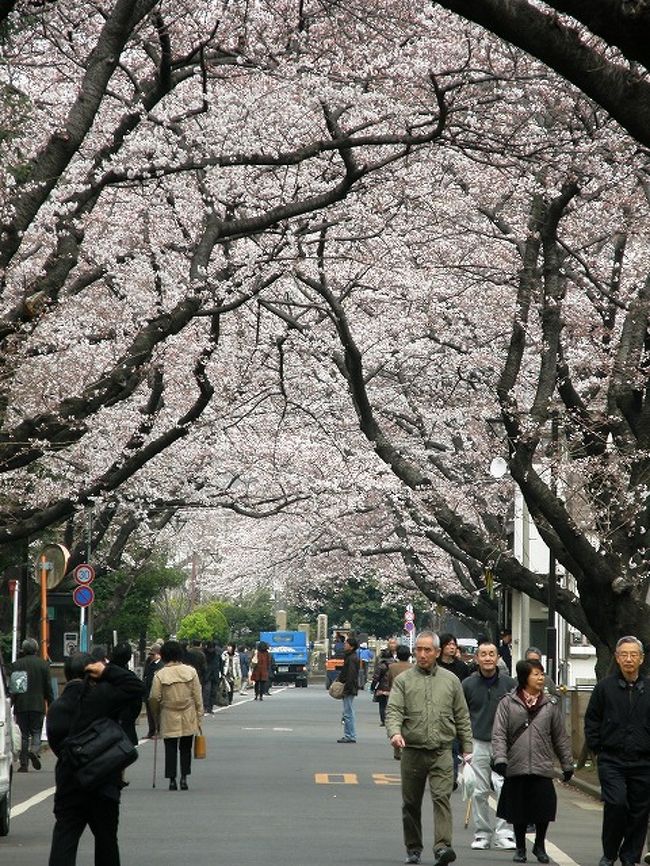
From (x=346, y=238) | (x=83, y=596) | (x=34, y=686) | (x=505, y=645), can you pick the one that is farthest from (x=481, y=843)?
(x=83, y=596)

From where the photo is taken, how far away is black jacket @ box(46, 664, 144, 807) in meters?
9.96

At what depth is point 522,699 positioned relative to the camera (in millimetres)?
13031

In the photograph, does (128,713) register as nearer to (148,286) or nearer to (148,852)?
(148,852)

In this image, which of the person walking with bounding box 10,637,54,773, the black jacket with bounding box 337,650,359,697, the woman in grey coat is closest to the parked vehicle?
the woman in grey coat

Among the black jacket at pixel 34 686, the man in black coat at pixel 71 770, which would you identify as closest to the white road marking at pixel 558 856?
the man in black coat at pixel 71 770

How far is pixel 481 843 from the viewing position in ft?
45.2

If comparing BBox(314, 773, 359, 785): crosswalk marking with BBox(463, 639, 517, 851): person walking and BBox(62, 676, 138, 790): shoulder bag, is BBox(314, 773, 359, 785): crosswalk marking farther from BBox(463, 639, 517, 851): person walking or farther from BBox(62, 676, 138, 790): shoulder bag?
BBox(62, 676, 138, 790): shoulder bag

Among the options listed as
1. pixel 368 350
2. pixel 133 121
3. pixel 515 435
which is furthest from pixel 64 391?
pixel 133 121

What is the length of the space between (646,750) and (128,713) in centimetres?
363

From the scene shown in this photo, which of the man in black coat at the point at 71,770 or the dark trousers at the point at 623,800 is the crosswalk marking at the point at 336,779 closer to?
the dark trousers at the point at 623,800

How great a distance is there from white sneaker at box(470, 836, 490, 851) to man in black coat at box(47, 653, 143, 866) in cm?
455

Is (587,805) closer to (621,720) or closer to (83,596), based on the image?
(621,720)

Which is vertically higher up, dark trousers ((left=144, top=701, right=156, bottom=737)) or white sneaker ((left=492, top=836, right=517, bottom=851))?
dark trousers ((left=144, top=701, right=156, bottom=737))

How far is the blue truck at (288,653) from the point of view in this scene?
2781 inches
